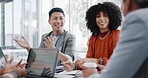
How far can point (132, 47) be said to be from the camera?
56 centimetres

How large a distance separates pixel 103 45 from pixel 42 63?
0.87 meters

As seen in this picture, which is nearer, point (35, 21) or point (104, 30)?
point (104, 30)

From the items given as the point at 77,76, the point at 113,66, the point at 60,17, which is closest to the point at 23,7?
the point at 60,17

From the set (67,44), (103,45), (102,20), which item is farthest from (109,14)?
(67,44)

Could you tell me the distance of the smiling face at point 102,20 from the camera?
2156 mm

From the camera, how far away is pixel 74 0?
4.76m

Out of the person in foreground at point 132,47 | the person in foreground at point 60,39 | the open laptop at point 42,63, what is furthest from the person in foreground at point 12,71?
the person in foreground at point 132,47

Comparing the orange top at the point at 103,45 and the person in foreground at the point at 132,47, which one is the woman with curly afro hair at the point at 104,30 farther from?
the person in foreground at the point at 132,47

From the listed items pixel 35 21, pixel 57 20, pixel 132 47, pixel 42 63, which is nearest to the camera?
pixel 132 47

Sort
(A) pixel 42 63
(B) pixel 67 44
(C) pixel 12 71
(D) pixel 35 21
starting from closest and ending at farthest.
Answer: (C) pixel 12 71 < (A) pixel 42 63 < (B) pixel 67 44 < (D) pixel 35 21

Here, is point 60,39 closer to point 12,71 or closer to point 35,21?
point 12,71

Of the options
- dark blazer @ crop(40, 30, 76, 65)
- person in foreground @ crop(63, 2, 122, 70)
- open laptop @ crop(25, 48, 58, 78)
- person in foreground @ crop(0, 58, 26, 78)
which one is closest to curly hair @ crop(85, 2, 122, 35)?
person in foreground @ crop(63, 2, 122, 70)

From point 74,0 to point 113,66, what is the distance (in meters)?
4.28

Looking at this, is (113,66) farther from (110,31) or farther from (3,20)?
(3,20)
